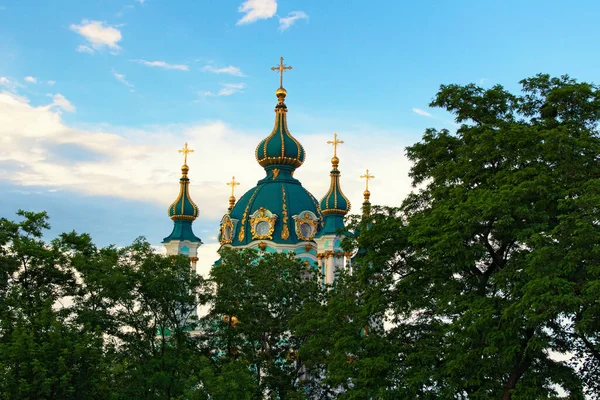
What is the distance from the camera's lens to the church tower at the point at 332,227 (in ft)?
126

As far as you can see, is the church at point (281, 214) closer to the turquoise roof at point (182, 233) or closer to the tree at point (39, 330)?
the turquoise roof at point (182, 233)

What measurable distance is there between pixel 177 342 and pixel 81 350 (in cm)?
537

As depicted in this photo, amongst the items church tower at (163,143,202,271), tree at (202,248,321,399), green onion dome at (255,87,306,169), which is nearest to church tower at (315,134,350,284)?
green onion dome at (255,87,306,169)

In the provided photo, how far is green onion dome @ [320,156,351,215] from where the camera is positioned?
39500 millimetres

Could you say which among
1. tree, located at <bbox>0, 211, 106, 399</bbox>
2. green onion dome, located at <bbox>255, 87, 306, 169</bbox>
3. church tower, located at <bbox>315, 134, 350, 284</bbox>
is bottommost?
tree, located at <bbox>0, 211, 106, 399</bbox>

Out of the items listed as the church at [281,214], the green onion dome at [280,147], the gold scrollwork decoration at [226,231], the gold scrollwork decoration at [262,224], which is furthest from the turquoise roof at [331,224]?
the gold scrollwork decoration at [226,231]

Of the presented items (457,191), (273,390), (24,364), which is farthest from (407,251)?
(24,364)

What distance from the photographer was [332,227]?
39.0 meters

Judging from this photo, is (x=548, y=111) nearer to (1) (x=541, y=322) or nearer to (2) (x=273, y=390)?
(1) (x=541, y=322)

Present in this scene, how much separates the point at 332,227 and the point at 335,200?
1.34 meters

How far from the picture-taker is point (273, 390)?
23.4 metres

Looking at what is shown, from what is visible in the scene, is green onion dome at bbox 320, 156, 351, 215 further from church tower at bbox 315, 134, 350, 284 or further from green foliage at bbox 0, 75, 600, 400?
green foliage at bbox 0, 75, 600, 400

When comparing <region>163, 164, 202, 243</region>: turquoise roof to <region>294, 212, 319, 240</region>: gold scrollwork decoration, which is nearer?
<region>294, 212, 319, 240</region>: gold scrollwork decoration

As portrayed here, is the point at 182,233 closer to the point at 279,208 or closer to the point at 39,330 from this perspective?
the point at 279,208
